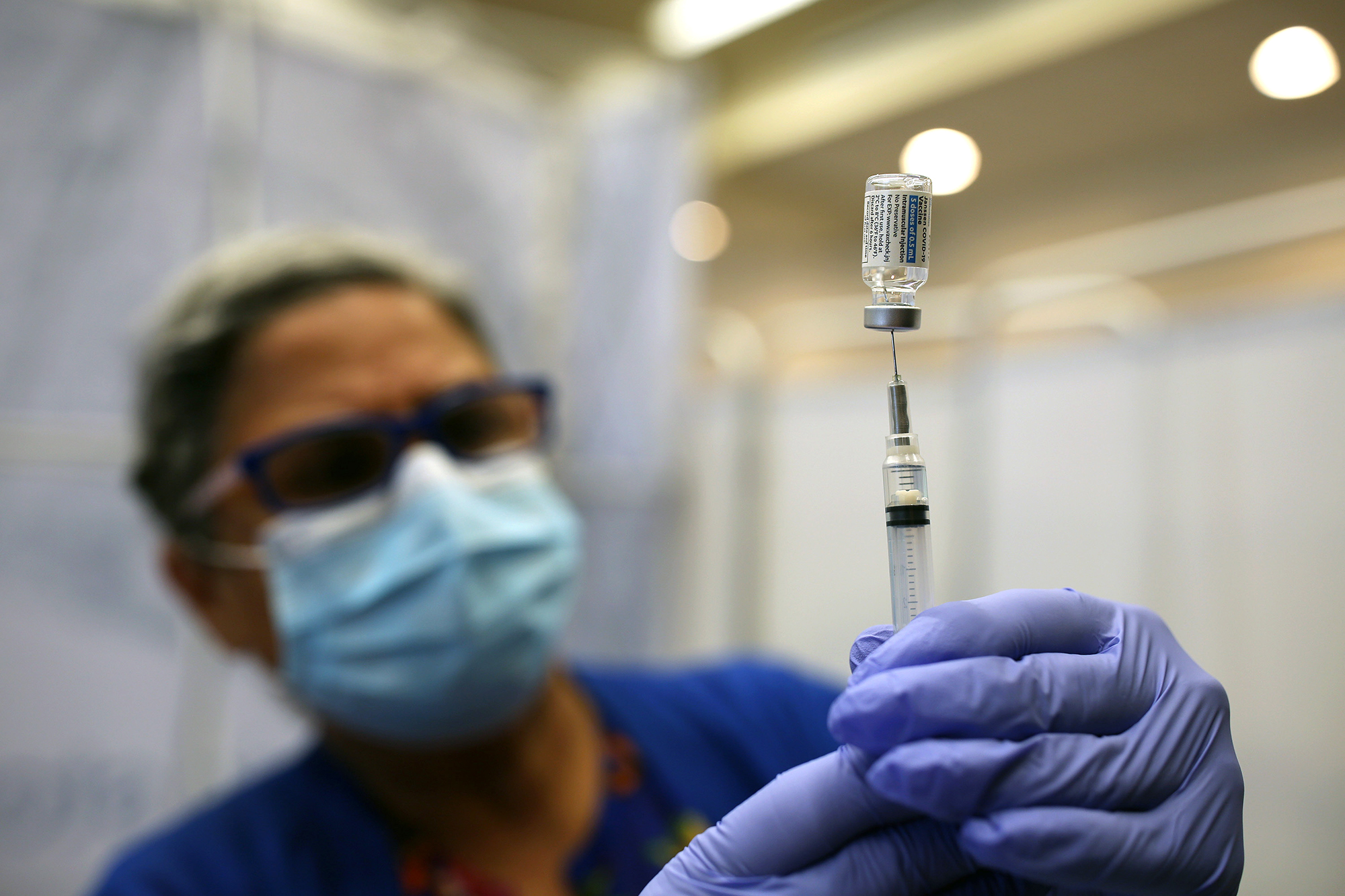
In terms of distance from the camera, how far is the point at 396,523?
32.8 inches

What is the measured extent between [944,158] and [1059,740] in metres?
0.24

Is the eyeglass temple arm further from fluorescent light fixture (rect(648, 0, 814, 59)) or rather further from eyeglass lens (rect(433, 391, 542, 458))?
fluorescent light fixture (rect(648, 0, 814, 59))

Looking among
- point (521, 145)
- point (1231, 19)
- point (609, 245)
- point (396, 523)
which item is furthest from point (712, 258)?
point (1231, 19)

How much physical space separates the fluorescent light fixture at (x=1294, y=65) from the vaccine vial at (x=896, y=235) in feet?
0.49

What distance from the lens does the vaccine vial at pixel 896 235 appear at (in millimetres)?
317

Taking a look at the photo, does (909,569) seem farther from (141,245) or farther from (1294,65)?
(141,245)

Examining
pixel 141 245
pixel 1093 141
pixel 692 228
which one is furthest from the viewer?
pixel 692 228

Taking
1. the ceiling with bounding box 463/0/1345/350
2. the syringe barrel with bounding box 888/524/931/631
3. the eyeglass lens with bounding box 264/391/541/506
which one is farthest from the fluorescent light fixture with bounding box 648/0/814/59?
the eyeglass lens with bounding box 264/391/541/506

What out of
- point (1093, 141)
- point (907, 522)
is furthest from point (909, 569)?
point (1093, 141)

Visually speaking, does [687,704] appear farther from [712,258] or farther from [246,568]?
[712,258]

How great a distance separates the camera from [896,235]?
0.32 metres

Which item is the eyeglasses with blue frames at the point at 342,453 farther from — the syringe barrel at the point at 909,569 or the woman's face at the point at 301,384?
the syringe barrel at the point at 909,569

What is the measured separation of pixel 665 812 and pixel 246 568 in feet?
1.64

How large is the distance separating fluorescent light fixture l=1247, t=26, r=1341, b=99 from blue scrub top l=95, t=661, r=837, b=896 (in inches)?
20.4
